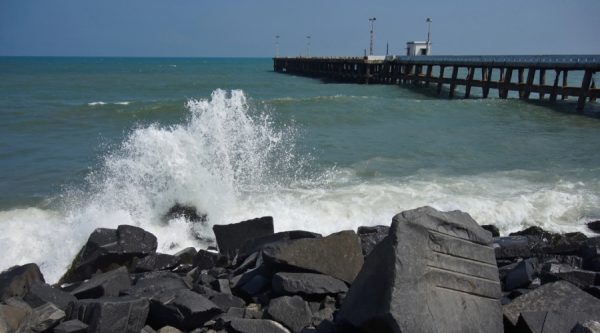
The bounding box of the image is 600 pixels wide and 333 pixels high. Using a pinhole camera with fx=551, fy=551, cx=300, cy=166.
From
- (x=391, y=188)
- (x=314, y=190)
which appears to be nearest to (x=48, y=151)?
(x=314, y=190)

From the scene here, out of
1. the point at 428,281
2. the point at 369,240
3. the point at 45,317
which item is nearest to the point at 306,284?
the point at 428,281

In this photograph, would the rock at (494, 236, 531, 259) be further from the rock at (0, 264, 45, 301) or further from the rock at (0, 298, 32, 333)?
the rock at (0, 264, 45, 301)

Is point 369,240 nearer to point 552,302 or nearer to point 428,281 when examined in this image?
point 552,302

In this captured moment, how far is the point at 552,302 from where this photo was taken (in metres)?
4.14

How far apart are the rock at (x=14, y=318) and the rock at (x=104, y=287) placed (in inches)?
19.5

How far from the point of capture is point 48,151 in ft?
48.6

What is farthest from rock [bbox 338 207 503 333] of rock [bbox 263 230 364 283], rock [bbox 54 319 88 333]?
rock [bbox 54 319 88 333]

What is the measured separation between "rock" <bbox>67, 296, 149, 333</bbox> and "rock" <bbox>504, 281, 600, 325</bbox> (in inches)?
109

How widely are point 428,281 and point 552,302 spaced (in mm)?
1182

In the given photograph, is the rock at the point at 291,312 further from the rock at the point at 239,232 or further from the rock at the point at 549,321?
the rock at the point at 239,232

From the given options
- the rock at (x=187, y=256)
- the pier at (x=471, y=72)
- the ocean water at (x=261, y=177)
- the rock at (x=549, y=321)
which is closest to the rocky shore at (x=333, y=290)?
the rock at (x=549, y=321)

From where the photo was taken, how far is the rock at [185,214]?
8.54 m

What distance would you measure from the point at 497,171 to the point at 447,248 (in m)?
9.73

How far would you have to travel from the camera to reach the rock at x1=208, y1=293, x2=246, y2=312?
4.77m
